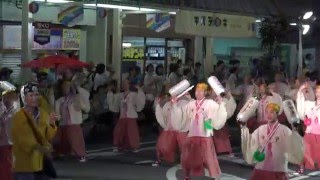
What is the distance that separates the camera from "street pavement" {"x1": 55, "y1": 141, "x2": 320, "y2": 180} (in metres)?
12.1

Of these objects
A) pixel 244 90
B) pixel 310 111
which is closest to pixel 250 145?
pixel 310 111

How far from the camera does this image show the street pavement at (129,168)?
1212cm

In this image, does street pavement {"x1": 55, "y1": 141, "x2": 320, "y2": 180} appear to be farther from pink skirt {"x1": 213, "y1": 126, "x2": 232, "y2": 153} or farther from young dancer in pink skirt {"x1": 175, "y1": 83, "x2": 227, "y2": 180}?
young dancer in pink skirt {"x1": 175, "y1": 83, "x2": 227, "y2": 180}

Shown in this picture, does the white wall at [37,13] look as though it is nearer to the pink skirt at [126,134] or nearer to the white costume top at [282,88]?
the pink skirt at [126,134]

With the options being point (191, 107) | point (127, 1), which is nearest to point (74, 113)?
point (191, 107)

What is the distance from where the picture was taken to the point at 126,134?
1508 cm

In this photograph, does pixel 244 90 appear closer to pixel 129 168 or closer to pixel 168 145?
pixel 168 145

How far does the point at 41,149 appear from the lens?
25.3 ft

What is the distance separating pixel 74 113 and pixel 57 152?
957mm

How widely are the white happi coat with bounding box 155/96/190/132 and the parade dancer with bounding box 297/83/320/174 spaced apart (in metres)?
2.45

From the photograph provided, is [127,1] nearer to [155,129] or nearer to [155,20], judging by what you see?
[155,20]

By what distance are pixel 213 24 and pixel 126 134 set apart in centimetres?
546

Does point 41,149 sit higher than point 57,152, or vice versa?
point 41,149

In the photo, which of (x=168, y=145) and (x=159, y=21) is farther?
(x=159, y=21)
